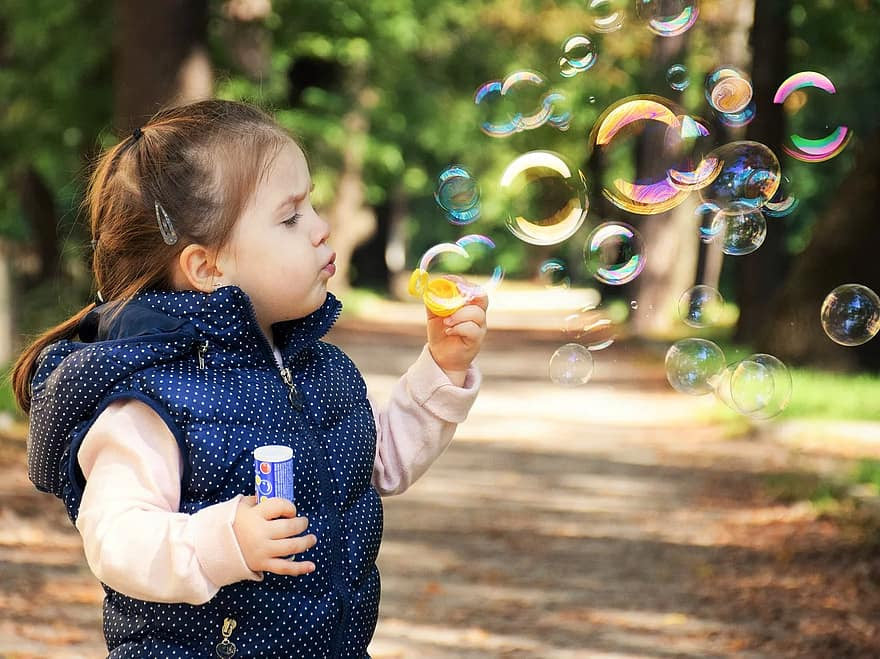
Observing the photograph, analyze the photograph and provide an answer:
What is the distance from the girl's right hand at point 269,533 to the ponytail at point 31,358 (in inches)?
25.4

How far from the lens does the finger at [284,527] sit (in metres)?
2.08

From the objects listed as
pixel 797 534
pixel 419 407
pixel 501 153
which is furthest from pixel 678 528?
pixel 501 153

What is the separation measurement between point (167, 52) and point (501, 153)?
30269 millimetres

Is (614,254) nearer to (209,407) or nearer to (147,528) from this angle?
(209,407)

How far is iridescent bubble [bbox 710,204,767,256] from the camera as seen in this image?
4430 millimetres

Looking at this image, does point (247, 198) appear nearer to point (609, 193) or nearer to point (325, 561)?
point (325, 561)

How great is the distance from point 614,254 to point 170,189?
7.59 feet

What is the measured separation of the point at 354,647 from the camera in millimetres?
2469

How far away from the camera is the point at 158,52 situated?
937 cm

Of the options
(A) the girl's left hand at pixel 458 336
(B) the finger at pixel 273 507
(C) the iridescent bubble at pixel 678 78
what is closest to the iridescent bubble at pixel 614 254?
(C) the iridescent bubble at pixel 678 78

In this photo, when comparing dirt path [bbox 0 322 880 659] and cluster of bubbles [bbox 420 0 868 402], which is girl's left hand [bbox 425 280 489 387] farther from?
dirt path [bbox 0 322 880 659]

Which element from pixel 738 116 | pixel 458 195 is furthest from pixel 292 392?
pixel 738 116

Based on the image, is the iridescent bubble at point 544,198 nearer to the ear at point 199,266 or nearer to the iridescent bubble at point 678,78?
the iridescent bubble at point 678,78

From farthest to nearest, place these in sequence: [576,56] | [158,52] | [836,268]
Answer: [836,268] < [158,52] < [576,56]
